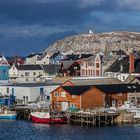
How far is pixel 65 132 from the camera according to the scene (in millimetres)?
55562

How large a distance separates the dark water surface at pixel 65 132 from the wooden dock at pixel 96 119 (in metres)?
2.05

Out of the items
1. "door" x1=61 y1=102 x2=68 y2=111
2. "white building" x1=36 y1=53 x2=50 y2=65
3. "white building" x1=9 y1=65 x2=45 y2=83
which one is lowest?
"door" x1=61 y1=102 x2=68 y2=111

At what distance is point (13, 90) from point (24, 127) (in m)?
21.1

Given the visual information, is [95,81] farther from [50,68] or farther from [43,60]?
A: [43,60]

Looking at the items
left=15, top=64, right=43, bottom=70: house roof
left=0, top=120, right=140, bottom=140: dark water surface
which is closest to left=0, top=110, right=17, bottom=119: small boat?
left=0, top=120, right=140, bottom=140: dark water surface

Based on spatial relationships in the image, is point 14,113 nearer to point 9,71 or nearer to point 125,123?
point 125,123

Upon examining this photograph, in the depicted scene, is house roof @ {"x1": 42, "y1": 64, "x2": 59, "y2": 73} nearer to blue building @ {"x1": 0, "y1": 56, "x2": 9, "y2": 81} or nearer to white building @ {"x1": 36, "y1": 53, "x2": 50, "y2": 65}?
blue building @ {"x1": 0, "y1": 56, "x2": 9, "y2": 81}

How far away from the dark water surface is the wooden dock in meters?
2.05

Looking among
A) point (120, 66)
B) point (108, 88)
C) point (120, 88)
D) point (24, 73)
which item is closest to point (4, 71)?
point (24, 73)

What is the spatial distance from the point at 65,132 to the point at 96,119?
21.3 ft

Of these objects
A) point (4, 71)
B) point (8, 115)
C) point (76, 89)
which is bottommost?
point (8, 115)

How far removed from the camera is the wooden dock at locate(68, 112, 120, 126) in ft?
200

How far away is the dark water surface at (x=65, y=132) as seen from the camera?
52.8 metres

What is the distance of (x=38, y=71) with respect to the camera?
3974 inches
